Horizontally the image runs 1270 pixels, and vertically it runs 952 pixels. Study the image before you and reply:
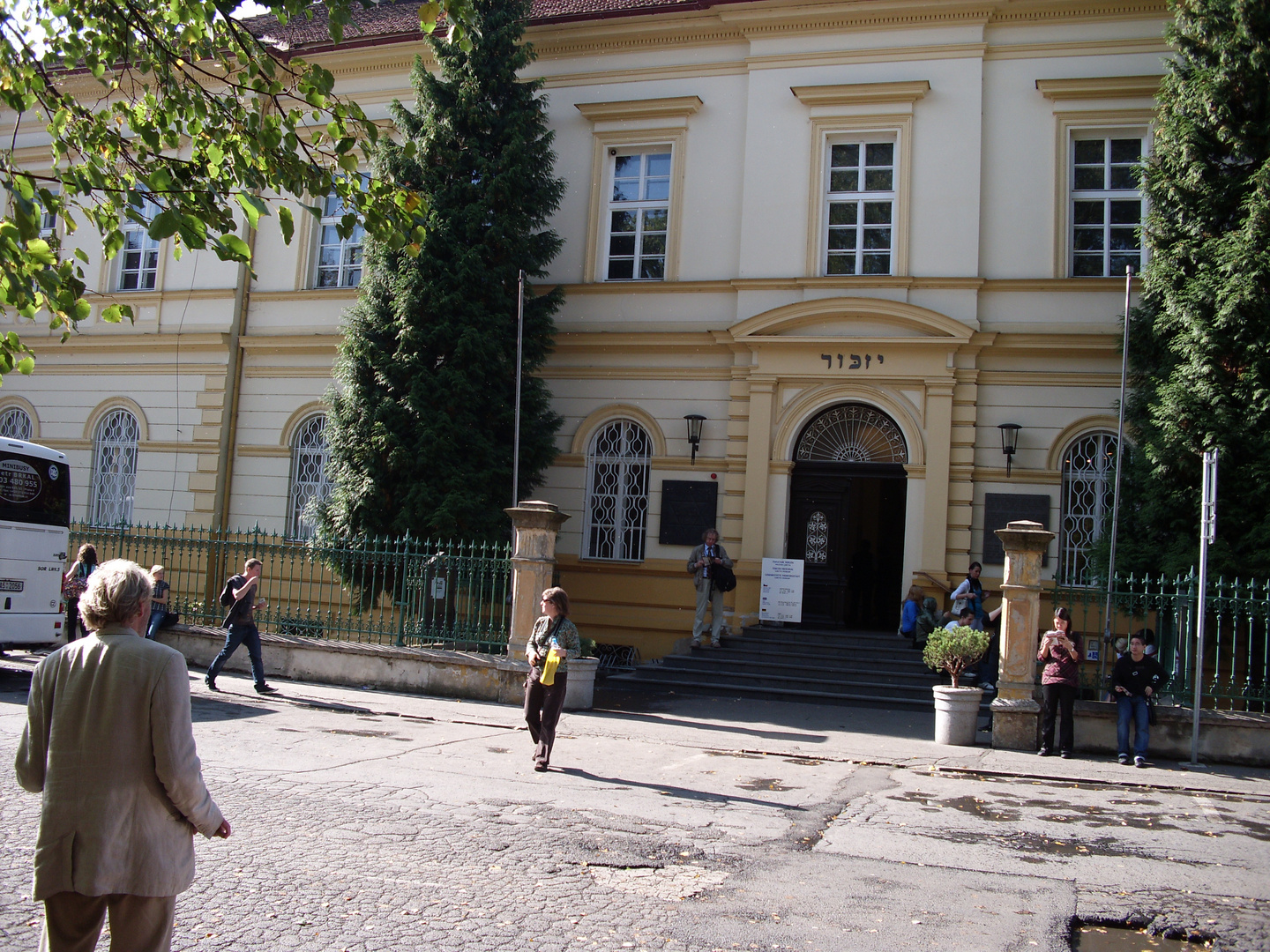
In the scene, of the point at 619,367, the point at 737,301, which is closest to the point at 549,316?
the point at 619,367

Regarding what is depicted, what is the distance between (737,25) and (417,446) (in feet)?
28.5

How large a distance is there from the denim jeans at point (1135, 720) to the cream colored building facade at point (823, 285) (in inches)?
188

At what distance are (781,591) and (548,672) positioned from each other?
766cm

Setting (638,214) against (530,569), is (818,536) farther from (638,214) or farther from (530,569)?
(638,214)

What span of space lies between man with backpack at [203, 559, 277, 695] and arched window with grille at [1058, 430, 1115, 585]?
10.9 metres

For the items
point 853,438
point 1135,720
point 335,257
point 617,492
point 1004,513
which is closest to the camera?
point 1135,720

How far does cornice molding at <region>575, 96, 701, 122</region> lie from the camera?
17.6 m

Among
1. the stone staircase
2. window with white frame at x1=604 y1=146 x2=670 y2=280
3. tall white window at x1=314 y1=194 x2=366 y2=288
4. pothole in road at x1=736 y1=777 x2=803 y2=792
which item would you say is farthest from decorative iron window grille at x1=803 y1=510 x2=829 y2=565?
tall white window at x1=314 y1=194 x2=366 y2=288

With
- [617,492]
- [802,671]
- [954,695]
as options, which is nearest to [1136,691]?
[954,695]

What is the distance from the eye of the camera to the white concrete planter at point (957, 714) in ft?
36.8

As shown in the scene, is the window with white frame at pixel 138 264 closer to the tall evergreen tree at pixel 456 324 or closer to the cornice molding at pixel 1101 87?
the tall evergreen tree at pixel 456 324

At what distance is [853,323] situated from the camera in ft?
53.2

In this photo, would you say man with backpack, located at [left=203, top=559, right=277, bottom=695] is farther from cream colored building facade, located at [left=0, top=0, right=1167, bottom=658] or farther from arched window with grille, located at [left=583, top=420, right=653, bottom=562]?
arched window with grille, located at [left=583, top=420, right=653, bottom=562]

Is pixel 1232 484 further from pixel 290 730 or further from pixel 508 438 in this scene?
pixel 290 730
